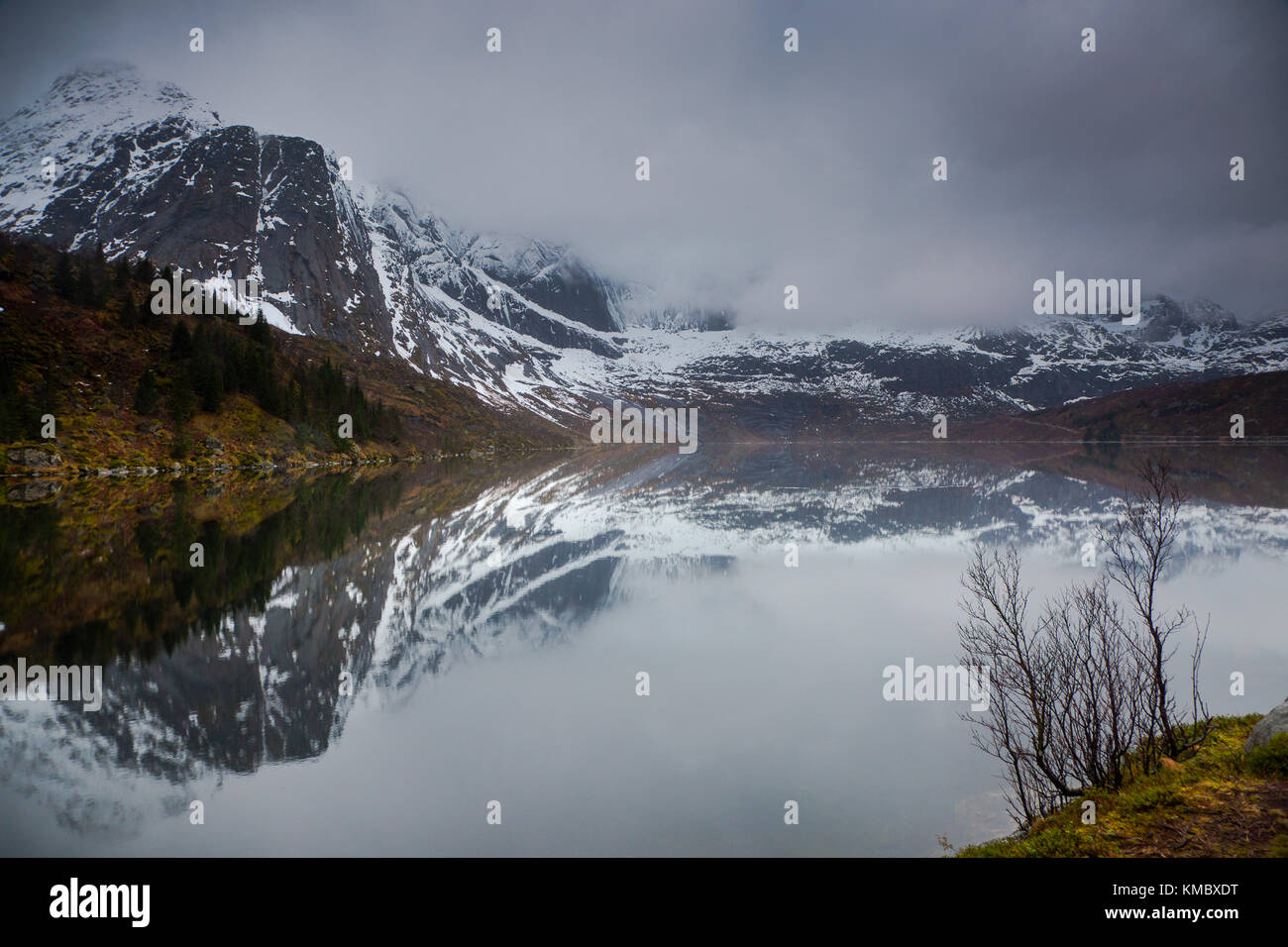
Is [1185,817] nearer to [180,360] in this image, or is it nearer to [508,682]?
[508,682]

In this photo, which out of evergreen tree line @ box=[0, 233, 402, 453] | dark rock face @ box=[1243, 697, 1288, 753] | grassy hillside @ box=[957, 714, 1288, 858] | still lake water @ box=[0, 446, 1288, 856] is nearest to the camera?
grassy hillside @ box=[957, 714, 1288, 858]

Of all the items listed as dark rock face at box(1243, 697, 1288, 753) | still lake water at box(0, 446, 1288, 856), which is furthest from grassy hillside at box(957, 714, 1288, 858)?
still lake water at box(0, 446, 1288, 856)

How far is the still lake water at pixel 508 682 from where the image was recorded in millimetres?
8445

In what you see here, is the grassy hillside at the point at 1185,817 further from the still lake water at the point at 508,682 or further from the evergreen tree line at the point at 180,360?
the evergreen tree line at the point at 180,360

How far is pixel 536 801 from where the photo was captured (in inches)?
350

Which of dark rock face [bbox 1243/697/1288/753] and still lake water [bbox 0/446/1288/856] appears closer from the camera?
dark rock face [bbox 1243/697/1288/753]

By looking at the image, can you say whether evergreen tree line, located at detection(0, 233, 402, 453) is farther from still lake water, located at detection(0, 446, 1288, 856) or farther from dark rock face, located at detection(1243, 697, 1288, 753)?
dark rock face, located at detection(1243, 697, 1288, 753)

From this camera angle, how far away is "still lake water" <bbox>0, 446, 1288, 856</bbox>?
845 cm

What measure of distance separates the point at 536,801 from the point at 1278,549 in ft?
103

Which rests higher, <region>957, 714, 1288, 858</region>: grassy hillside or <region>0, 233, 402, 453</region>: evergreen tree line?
<region>0, 233, 402, 453</region>: evergreen tree line

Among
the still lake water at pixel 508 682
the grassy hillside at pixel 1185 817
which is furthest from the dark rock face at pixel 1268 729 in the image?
the still lake water at pixel 508 682

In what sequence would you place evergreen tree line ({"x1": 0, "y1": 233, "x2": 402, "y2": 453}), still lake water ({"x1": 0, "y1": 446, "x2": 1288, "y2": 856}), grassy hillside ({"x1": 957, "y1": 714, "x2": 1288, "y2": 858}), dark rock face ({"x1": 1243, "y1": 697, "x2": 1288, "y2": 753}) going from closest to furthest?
grassy hillside ({"x1": 957, "y1": 714, "x2": 1288, "y2": 858}) < dark rock face ({"x1": 1243, "y1": 697, "x2": 1288, "y2": 753}) < still lake water ({"x1": 0, "y1": 446, "x2": 1288, "y2": 856}) < evergreen tree line ({"x1": 0, "y1": 233, "x2": 402, "y2": 453})
